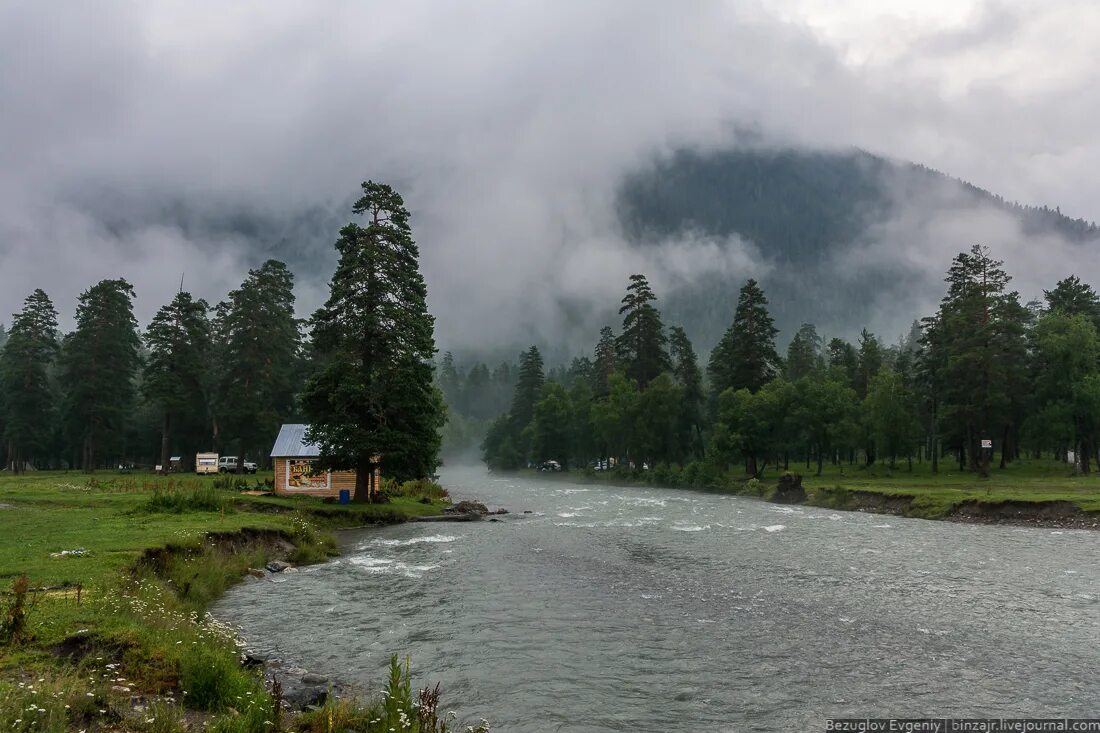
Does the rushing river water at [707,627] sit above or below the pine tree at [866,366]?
below

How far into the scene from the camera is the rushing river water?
13141mm

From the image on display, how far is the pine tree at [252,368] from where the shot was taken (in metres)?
77.6

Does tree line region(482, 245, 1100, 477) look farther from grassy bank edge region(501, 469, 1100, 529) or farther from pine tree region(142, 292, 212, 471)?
pine tree region(142, 292, 212, 471)

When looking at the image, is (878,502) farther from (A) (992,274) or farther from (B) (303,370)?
(B) (303,370)

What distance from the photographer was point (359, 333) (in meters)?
49.1

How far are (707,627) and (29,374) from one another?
99.6 m

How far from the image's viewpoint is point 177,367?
81.0 meters

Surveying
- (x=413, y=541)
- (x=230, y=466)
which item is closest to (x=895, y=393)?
(x=413, y=541)

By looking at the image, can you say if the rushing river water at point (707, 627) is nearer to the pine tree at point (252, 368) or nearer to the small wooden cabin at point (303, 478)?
the small wooden cabin at point (303, 478)

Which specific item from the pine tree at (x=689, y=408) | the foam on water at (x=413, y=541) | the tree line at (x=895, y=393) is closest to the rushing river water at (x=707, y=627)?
the foam on water at (x=413, y=541)

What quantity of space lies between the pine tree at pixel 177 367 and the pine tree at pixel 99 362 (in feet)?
18.7

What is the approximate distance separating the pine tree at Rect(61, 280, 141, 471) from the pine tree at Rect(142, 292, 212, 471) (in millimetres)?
5697

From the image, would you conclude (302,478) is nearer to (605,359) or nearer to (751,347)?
(751,347)

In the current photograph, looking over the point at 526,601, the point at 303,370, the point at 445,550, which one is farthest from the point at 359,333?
the point at 303,370
